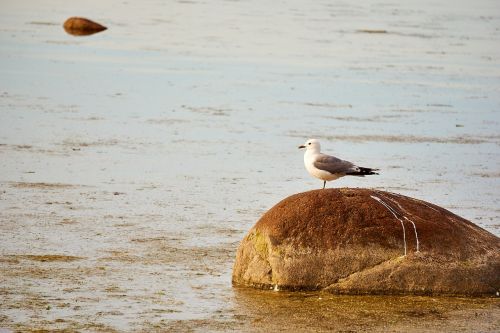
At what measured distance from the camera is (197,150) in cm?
1797

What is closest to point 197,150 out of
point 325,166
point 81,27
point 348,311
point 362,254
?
point 325,166

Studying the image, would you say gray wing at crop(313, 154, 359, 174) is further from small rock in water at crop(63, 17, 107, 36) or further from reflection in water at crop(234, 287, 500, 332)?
small rock in water at crop(63, 17, 107, 36)

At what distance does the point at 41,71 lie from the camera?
88.3 ft

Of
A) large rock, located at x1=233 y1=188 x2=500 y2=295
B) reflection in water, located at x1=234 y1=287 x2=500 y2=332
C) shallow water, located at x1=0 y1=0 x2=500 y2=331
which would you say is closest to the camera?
reflection in water, located at x1=234 y1=287 x2=500 y2=332

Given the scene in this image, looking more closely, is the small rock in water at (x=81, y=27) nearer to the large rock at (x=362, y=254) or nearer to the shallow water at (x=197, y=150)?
the shallow water at (x=197, y=150)

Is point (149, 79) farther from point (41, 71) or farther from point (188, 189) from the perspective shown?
point (188, 189)

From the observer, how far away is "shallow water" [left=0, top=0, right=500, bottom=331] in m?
10.4

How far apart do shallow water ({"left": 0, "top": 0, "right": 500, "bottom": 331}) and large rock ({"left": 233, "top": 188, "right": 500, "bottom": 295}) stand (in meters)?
0.23

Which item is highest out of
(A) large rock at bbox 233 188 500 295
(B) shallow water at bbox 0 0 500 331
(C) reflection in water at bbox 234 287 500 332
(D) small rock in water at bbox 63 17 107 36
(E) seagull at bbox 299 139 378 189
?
(E) seagull at bbox 299 139 378 189

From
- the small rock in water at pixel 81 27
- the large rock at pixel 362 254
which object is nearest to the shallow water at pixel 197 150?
the large rock at pixel 362 254

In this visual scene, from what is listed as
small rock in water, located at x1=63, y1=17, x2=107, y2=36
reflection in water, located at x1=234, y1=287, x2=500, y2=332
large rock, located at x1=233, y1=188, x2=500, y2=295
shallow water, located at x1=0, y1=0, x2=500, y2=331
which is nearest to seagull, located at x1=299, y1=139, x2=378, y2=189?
shallow water, located at x1=0, y1=0, x2=500, y2=331

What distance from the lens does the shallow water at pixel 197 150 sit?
34.0ft

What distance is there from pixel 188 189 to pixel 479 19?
34679 millimetres

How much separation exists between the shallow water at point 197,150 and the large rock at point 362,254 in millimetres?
230
